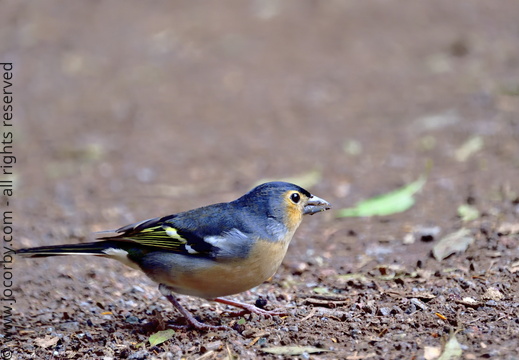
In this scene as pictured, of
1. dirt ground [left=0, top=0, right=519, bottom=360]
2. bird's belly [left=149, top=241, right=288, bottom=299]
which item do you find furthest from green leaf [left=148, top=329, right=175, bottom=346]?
bird's belly [left=149, top=241, right=288, bottom=299]

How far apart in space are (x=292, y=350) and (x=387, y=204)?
12.6 feet

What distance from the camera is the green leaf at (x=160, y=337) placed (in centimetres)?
458

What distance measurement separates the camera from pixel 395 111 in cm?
1120

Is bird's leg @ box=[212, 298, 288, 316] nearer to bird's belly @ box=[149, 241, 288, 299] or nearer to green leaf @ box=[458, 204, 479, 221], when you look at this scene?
bird's belly @ box=[149, 241, 288, 299]

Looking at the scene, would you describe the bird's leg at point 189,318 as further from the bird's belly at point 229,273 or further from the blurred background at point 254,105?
the blurred background at point 254,105

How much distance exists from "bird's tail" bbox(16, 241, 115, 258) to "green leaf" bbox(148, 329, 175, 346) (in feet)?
2.56

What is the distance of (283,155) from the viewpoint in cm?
992

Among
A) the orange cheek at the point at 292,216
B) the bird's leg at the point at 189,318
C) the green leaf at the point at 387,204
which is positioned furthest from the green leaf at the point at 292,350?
the green leaf at the point at 387,204

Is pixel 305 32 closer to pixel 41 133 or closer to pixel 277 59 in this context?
pixel 277 59

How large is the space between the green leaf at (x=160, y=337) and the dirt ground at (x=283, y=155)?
0.06 m

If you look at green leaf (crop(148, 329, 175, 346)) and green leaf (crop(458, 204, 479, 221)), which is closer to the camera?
green leaf (crop(148, 329, 175, 346))

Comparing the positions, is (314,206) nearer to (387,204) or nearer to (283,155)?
(387,204)

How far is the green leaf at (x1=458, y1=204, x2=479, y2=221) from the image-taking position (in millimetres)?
6820

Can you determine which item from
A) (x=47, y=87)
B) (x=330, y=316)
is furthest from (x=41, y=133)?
(x=330, y=316)
